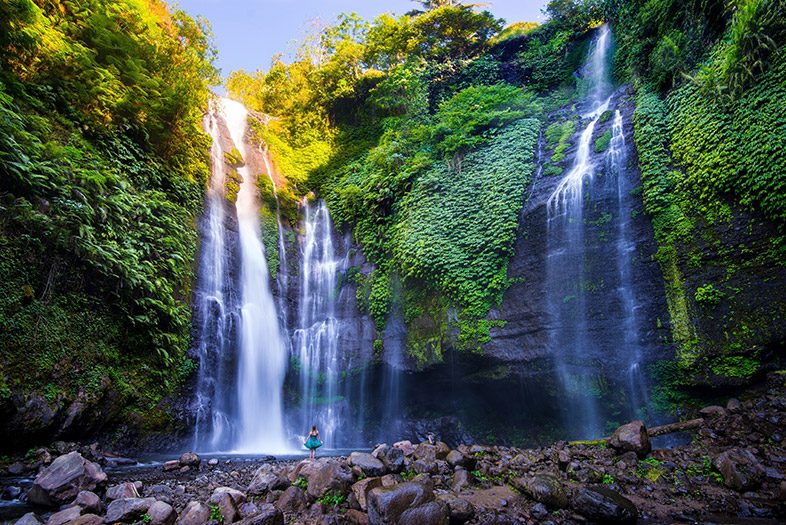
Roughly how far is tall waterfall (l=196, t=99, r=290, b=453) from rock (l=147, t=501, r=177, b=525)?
6216 mm

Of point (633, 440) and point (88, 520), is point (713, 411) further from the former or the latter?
point (88, 520)

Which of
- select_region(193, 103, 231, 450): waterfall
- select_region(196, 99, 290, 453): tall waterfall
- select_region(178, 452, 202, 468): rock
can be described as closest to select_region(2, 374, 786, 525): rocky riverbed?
select_region(178, 452, 202, 468): rock

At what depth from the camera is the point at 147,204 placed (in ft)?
33.2

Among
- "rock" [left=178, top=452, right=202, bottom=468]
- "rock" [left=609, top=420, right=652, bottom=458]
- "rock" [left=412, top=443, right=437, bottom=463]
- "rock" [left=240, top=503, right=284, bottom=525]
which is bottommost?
"rock" [left=178, top=452, right=202, bottom=468]

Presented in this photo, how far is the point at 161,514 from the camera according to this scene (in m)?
4.29

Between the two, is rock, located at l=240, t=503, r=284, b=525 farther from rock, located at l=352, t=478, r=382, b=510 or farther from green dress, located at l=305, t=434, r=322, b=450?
green dress, located at l=305, t=434, r=322, b=450

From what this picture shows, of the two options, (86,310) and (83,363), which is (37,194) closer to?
(86,310)

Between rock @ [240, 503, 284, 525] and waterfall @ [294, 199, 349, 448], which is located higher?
waterfall @ [294, 199, 349, 448]

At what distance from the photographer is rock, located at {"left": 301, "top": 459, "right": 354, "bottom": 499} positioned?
193 inches

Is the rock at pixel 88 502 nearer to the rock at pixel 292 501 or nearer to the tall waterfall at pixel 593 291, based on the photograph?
the rock at pixel 292 501

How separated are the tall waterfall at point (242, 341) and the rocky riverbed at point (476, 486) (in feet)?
12.5

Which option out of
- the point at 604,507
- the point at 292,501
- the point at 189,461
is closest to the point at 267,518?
the point at 292,501

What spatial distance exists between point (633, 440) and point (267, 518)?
5834mm

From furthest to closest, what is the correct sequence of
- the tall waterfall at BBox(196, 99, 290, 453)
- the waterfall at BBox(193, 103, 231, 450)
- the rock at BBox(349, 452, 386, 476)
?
the tall waterfall at BBox(196, 99, 290, 453)
the waterfall at BBox(193, 103, 231, 450)
the rock at BBox(349, 452, 386, 476)
